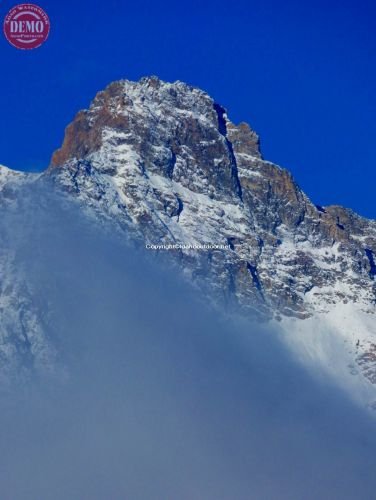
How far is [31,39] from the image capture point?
560ft

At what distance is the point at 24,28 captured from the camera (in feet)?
561

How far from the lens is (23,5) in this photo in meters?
175

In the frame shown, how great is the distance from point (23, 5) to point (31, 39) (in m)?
5.88

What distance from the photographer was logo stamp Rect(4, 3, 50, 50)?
6649 inches

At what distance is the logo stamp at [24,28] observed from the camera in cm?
16888
